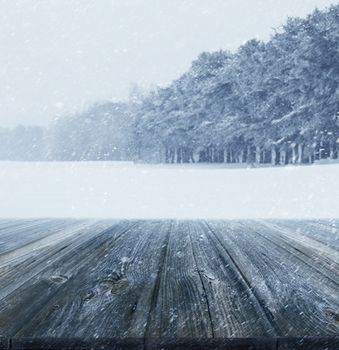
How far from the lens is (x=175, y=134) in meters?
52.9

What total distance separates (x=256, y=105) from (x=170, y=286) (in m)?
41.5

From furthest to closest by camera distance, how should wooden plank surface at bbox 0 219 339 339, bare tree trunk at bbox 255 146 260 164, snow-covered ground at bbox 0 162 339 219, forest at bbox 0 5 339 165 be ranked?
bare tree trunk at bbox 255 146 260 164
forest at bbox 0 5 339 165
snow-covered ground at bbox 0 162 339 219
wooden plank surface at bbox 0 219 339 339

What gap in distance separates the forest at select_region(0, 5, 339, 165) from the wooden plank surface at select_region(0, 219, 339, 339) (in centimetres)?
3581

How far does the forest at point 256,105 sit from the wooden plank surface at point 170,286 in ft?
117

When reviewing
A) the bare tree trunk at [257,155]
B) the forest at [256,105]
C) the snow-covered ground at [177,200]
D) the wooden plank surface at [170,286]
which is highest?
the forest at [256,105]

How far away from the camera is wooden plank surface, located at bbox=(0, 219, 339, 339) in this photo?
1.24m

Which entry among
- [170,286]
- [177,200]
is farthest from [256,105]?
[170,286]

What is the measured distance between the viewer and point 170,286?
164 cm

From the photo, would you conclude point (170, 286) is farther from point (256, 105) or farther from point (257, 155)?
point (257, 155)

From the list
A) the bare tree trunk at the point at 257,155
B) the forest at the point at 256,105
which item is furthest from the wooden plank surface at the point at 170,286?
the bare tree trunk at the point at 257,155

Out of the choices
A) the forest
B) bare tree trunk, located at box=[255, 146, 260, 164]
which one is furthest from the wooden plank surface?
bare tree trunk, located at box=[255, 146, 260, 164]

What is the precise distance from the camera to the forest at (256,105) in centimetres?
3612

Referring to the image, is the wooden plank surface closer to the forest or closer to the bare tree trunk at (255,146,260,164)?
the forest

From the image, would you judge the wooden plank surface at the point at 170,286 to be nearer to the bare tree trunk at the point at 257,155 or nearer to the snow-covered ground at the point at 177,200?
the snow-covered ground at the point at 177,200
